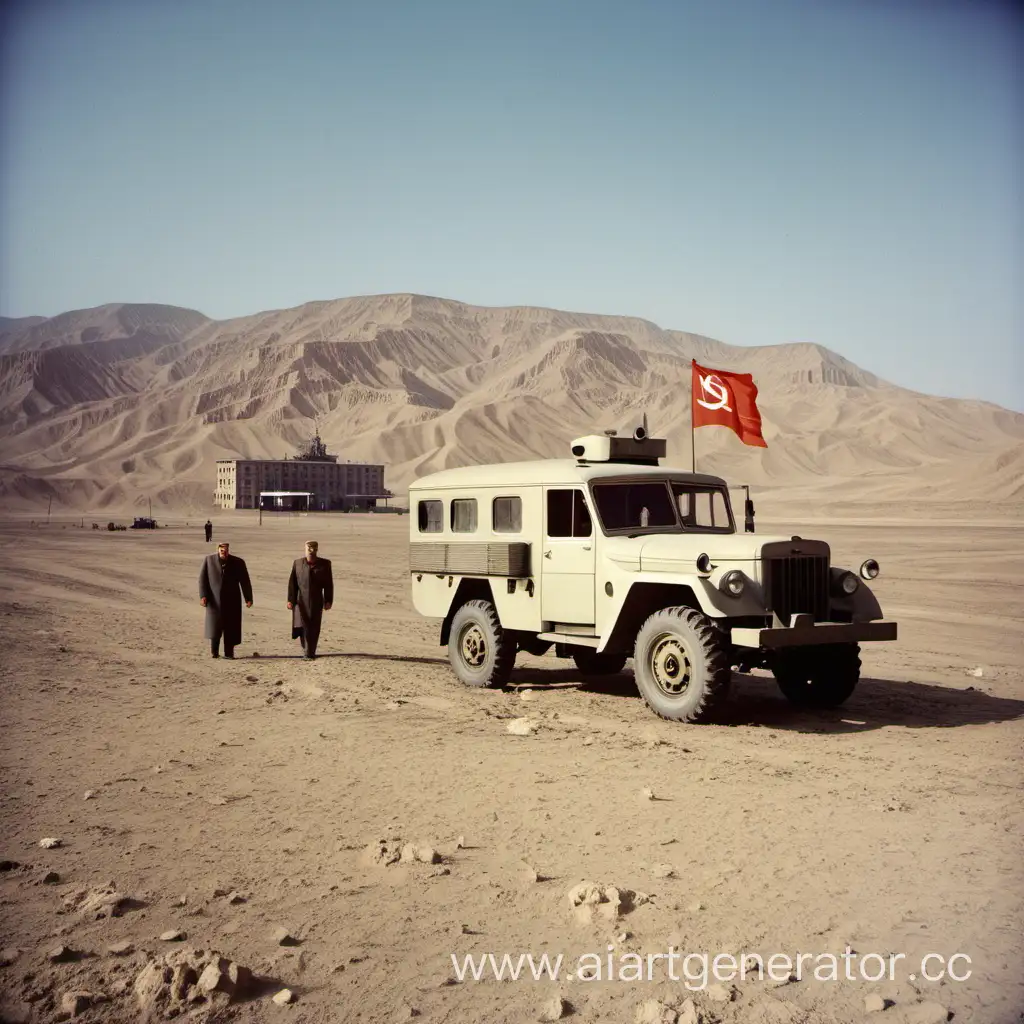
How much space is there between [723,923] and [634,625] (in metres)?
5.39

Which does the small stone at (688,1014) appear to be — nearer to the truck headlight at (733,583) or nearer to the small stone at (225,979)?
the small stone at (225,979)

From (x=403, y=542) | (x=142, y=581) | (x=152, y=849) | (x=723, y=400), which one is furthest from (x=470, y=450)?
(x=152, y=849)

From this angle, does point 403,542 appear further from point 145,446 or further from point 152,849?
point 145,446

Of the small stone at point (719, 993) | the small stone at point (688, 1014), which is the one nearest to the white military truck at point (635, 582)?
the small stone at point (719, 993)

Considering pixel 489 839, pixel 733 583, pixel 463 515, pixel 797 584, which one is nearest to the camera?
pixel 489 839

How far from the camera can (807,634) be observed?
956 centimetres

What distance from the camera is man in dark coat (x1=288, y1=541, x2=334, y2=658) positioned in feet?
46.7

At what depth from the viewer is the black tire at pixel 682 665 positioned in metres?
9.59

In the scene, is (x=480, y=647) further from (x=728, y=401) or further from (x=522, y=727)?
(x=728, y=401)

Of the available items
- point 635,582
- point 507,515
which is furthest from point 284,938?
point 507,515

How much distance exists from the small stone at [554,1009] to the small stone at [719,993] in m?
0.64

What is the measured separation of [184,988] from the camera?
15.1 ft

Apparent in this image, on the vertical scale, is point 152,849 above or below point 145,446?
below

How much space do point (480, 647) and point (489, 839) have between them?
18.2 ft
